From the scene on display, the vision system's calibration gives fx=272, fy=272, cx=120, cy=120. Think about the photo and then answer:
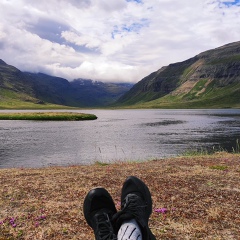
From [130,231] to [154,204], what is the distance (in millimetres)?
5566

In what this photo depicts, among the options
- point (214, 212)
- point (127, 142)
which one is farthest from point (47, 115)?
point (214, 212)

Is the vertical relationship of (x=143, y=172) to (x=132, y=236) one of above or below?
below

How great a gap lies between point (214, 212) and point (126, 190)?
13.9ft

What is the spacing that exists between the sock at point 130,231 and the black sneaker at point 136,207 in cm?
13

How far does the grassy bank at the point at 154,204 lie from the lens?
8078mm

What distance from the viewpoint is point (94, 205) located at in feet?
20.9

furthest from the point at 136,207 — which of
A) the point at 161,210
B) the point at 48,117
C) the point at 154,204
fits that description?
the point at 48,117

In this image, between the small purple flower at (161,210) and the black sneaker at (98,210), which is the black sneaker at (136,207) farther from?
the small purple flower at (161,210)

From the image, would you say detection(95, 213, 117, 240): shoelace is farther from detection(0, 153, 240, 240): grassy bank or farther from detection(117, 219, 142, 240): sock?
detection(0, 153, 240, 240): grassy bank

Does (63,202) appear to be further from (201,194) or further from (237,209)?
(237,209)

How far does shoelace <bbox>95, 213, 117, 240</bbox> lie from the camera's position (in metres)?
5.42

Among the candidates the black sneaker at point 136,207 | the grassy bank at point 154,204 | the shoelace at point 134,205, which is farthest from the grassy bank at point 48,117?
the shoelace at point 134,205

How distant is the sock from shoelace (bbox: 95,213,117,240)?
239 mm

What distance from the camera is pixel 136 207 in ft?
19.2
